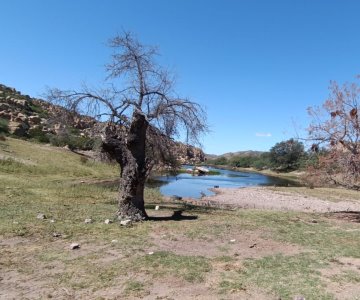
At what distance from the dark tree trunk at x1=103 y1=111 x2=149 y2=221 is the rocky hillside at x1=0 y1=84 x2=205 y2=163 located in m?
1.70

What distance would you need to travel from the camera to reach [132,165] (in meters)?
14.6

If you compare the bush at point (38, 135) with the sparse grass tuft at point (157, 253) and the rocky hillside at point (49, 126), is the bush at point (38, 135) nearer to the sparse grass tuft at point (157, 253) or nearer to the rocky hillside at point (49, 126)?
the rocky hillside at point (49, 126)

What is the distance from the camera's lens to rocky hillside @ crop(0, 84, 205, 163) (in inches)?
630

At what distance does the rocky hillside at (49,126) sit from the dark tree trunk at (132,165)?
1.70m

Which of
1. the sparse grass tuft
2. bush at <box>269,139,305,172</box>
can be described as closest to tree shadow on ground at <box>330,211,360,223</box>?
the sparse grass tuft

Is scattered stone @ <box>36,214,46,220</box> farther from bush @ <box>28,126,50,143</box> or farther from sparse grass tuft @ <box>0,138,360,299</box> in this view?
bush @ <box>28,126,50,143</box>

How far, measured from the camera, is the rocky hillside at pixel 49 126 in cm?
1600

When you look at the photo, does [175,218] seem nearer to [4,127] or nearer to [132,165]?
[132,165]

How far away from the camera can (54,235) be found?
11305 mm

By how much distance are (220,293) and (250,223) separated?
7744 mm

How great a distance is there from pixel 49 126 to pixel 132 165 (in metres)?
4.09

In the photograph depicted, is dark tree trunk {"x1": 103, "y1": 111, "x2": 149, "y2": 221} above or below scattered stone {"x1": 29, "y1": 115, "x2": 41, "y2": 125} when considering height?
below

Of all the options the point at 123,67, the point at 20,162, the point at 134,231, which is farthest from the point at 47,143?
the point at 134,231

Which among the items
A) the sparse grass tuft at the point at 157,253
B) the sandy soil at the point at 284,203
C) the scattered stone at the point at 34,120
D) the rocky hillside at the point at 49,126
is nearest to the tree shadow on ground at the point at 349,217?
the sparse grass tuft at the point at 157,253
